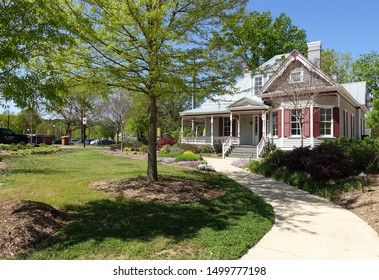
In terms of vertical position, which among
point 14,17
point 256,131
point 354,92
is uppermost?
point 354,92

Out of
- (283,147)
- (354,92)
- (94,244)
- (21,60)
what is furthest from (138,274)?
(354,92)

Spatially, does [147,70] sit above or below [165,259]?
above

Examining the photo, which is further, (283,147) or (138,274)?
(283,147)

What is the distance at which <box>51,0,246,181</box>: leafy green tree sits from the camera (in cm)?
695

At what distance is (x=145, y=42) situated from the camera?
767 cm

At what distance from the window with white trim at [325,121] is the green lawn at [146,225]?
12202 millimetres

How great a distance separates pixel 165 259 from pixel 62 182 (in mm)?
6454

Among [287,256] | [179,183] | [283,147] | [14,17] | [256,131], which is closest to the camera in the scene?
[287,256]

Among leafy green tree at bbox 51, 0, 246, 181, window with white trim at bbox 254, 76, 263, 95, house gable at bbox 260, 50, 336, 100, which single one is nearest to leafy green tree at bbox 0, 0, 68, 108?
leafy green tree at bbox 51, 0, 246, 181

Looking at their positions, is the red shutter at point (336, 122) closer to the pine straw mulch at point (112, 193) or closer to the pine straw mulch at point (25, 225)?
the pine straw mulch at point (112, 193)

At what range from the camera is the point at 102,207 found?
6461 mm

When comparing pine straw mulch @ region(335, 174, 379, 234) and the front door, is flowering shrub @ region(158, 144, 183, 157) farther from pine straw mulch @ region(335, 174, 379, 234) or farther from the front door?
pine straw mulch @ region(335, 174, 379, 234)

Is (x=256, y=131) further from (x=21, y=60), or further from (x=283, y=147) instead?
(x=21, y=60)

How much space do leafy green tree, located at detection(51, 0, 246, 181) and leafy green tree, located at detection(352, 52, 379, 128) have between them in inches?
1441
